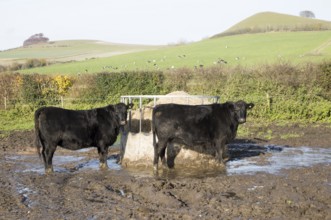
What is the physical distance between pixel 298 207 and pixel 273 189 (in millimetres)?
1300

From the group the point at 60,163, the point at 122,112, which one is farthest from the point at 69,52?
Result: the point at 122,112

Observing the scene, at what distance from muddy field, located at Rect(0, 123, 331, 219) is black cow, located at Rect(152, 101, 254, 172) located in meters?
0.68

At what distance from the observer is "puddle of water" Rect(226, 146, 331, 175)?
11711 millimetres

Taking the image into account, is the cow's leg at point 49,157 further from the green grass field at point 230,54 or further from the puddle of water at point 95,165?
the green grass field at point 230,54

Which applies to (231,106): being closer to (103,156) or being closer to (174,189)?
(103,156)

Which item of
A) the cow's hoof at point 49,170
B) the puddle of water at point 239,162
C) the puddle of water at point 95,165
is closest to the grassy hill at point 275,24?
the puddle of water at point 239,162

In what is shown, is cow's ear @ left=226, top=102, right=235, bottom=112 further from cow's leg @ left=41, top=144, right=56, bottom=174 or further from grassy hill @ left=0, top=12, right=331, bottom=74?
grassy hill @ left=0, top=12, right=331, bottom=74

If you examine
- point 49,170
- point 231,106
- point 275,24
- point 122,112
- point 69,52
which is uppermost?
point 275,24

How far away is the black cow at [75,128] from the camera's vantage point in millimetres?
11906

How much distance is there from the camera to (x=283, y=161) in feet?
42.1

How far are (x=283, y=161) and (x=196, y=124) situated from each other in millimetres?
2721

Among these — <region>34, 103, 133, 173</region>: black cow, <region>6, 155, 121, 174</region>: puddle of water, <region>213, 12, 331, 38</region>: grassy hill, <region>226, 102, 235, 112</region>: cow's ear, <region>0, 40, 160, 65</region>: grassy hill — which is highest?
<region>213, 12, 331, 38</region>: grassy hill

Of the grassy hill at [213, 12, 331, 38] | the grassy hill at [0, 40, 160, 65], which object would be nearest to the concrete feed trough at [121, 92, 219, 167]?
the grassy hill at [0, 40, 160, 65]

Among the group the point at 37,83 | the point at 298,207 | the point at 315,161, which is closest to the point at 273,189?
the point at 298,207
